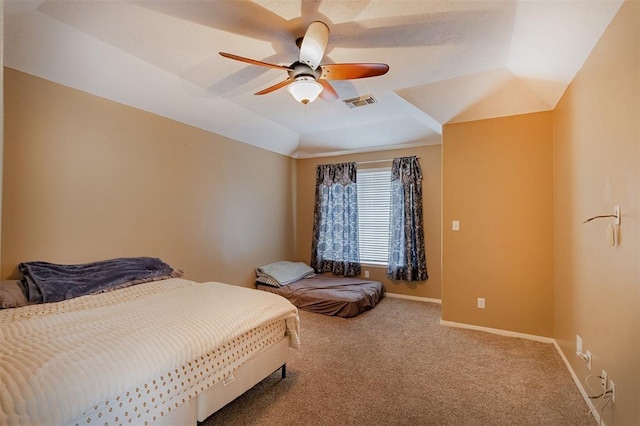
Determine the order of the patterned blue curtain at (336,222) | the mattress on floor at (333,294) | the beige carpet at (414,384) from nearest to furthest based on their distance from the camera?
the beige carpet at (414,384), the mattress on floor at (333,294), the patterned blue curtain at (336,222)

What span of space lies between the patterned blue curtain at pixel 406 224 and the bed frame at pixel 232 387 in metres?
2.61

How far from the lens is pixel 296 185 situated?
5.70 metres

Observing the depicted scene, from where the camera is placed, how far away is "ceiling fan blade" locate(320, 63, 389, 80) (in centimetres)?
209

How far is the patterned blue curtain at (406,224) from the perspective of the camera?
4555 millimetres

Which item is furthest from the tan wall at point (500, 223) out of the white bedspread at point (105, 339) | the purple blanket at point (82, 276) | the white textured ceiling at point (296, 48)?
the purple blanket at point (82, 276)

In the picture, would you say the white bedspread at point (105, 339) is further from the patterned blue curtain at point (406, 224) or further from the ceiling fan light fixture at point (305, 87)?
the patterned blue curtain at point (406, 224)

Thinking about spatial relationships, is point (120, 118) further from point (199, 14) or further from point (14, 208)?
point (199, 14)

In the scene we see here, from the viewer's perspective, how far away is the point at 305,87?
226cm

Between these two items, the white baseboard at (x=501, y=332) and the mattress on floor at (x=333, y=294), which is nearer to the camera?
the white baseboard at (x=501, y=332)

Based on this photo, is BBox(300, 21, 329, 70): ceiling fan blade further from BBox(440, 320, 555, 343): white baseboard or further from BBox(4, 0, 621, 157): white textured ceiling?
BBox(440, 320, 555, 343): white baseboard

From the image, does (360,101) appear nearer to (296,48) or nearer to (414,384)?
(296,48)

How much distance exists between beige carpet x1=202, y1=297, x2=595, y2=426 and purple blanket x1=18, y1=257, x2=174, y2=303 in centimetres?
143

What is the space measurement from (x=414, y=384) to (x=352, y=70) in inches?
92.2

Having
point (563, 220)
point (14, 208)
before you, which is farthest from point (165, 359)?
point (563, 220)
